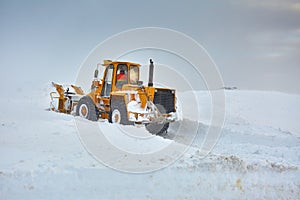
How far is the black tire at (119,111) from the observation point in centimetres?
1031

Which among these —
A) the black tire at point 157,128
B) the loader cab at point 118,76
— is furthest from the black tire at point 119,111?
the black tire at point 157,128

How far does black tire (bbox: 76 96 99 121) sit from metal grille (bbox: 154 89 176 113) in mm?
2976

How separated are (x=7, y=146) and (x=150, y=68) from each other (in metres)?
5.66

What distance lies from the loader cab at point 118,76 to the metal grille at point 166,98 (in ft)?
4.97

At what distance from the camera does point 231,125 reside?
13.9m

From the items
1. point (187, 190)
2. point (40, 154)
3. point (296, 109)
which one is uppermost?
point (296, 109)

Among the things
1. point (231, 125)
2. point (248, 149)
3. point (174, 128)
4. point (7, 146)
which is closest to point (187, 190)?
point (7, 146)

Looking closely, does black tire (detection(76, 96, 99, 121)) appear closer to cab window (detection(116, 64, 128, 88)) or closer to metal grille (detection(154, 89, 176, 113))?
cab window (detection(116, 64, 128, 88))

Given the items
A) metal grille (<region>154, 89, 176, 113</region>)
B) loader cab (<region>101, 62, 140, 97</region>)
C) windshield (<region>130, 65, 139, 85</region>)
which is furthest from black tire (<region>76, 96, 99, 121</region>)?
metal grille (<region>154, 89, 176, 113</region>)

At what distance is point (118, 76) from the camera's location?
38.3 ft

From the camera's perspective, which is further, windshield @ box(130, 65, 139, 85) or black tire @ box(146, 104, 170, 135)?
windshield @ box(130, 65, 139, 85)

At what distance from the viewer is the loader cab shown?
38.1 feet

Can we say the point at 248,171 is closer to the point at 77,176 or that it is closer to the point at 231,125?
the point at 77,176

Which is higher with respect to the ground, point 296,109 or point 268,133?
point 296,109
